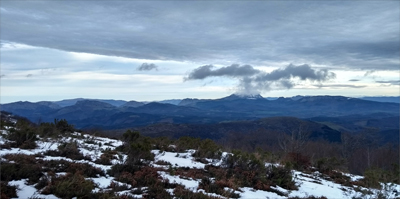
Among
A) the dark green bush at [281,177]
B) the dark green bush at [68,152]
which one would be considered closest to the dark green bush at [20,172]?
the dark green bush at [68,152]

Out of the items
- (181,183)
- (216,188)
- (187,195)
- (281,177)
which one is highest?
(187,195)

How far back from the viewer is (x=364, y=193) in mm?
9953

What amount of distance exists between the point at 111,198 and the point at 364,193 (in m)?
8.65

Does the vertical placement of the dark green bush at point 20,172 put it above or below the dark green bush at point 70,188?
above

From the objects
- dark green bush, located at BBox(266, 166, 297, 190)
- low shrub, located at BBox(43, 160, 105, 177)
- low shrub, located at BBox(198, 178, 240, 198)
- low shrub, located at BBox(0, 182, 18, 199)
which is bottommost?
dark green bush, located at BBox(266, 166, 297, 190)

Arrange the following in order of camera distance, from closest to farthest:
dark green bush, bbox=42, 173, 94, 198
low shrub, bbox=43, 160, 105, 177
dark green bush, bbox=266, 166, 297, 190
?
dark green bush, bbox=42, 173, 94, 198 → low shrub, bbox=43, 160, 105, 177 → dark green bush, bbox=266, 166, 297, 190

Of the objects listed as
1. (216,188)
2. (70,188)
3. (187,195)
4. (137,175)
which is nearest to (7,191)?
(70,188)

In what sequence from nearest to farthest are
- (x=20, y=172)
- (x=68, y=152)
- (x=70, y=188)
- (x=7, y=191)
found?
(x=7, y=191), (x=70, y=188), (x=20, y=172), (x=68, y=152)

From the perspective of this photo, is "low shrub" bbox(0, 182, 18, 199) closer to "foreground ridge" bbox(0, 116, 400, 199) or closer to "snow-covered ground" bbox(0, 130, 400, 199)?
"foreground ridge" bbox(0, 116, 400, 199)

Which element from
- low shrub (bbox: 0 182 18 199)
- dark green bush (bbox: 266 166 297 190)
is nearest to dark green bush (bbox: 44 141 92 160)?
low shrub (bbox: 0 182 18 199)

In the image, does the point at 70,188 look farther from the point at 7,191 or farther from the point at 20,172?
the point at 20,172

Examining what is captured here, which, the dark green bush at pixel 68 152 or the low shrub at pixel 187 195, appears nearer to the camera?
the low shrub at pixel 187 195

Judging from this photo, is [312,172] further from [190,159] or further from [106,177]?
[106,177]

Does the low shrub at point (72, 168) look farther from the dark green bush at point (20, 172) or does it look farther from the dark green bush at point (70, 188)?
the dark green bush at point (70, 188)
